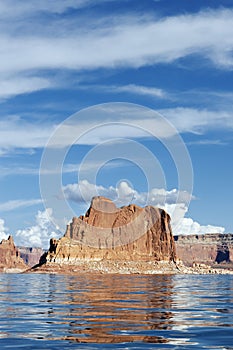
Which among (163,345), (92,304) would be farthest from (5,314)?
(163,345)

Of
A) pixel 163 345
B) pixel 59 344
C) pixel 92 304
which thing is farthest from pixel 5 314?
pixel 163 345

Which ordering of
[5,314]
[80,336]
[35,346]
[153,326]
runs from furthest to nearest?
[5,314] < [153,326] < [80,336] < [35,346]

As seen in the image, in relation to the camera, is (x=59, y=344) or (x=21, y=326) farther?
(x=21, y=326)

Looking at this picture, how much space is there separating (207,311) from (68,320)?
40.9ft

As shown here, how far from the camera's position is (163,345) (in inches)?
1007

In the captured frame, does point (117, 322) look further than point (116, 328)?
Yes

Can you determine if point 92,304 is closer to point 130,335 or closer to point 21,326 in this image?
point 21,326

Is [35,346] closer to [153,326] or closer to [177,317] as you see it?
[153,326]

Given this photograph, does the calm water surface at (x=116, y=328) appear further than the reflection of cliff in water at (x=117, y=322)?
No

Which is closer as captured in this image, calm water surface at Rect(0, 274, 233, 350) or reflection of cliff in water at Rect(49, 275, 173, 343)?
calm water surface at Rect(0, 274, 233, 350)

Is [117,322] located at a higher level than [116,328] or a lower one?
higher

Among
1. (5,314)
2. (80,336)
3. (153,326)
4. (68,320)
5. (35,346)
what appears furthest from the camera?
(5,314)

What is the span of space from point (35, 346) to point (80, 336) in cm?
354

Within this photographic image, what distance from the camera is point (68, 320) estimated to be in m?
35.4
